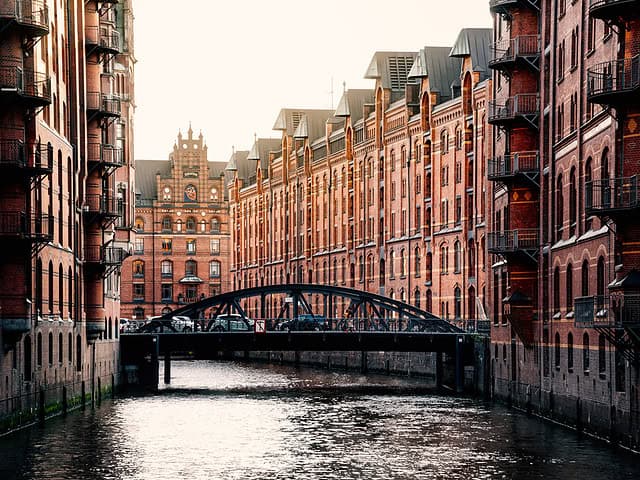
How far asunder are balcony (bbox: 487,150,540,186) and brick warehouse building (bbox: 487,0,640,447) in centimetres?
5

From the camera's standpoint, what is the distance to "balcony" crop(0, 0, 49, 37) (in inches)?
1871

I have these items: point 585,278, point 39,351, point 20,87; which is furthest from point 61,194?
point 585,278

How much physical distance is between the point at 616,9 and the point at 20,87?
67.0 feet

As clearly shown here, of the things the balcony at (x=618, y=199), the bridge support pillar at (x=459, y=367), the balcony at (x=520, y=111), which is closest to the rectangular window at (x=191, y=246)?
the bridge support pillar at (x=459, y=367)

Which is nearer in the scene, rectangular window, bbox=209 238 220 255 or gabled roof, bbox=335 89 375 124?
→ gabled roof, bbox=335 89 375 124

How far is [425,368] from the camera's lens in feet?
304

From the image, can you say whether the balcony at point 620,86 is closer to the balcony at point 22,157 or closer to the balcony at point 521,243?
the balcony at point 521,243

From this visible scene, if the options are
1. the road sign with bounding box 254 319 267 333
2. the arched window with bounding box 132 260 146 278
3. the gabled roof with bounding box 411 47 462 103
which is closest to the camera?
the road sign with bounding box 254 319 267 333

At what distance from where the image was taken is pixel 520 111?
59.2 m

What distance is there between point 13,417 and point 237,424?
34.6 feet

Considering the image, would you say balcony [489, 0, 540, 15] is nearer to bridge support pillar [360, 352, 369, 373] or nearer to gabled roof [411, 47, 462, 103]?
gabled roof [411, 47, 462, 103]

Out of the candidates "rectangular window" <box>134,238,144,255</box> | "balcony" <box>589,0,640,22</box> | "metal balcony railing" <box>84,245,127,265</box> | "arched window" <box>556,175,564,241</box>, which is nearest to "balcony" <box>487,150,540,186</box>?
"arched window" <box>556,175,564,241</box>

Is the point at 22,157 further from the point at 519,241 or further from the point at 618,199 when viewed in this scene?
the point at 519,241

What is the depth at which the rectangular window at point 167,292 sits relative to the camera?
161m
